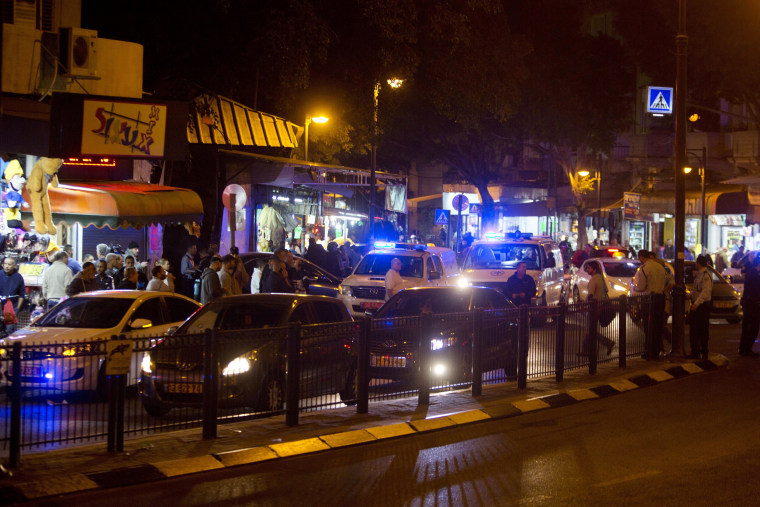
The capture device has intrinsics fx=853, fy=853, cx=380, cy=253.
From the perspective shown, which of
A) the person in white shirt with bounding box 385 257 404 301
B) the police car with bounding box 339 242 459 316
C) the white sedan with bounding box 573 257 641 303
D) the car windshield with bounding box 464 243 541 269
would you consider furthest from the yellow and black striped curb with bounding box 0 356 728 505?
the white sedan with bounding box 573 257 641 303

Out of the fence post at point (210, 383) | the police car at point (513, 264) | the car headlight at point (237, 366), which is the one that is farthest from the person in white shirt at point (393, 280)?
the fence post at point (210, 383)

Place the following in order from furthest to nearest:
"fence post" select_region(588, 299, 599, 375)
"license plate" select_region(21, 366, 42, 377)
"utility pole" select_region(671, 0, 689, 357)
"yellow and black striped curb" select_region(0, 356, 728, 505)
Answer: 1. "utility pole" select_region(671, 0, 689, 357)
2. "fence post" select_region(588, 299, 599, 375)
3. "license plate" select_region(21, 366, 42, 377)
4. "yellow and black striped curb" select_region(0, 356, 728, 505)

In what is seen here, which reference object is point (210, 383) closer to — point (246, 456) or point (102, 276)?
point (246, 456)

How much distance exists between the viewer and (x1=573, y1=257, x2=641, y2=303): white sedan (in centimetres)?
2366

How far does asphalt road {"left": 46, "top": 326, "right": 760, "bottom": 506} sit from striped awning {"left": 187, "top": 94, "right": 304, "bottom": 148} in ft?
36.1

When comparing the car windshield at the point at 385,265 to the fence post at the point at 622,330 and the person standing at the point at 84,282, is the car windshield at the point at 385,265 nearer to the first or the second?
the fence post at the point at 622,330

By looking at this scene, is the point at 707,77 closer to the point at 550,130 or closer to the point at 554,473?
the point at 550,130

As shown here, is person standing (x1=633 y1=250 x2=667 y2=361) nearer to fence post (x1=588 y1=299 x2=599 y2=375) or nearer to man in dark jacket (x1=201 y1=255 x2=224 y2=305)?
fence post (x1=588 y1=299 x2=599 y2=375)

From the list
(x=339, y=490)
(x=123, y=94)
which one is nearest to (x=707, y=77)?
(x=123, y=94)

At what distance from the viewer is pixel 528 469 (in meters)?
8.08

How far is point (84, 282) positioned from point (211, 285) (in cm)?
232

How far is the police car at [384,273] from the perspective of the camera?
19.5 meters

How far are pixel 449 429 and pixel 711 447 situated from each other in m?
2.95

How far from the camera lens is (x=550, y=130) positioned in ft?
141
